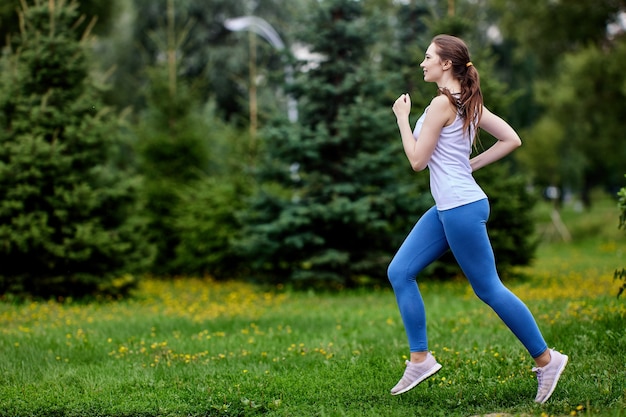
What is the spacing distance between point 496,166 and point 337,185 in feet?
11.1

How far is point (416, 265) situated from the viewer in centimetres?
413

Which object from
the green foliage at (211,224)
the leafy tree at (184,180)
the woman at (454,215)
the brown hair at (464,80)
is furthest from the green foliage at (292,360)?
the leafy tree at (184,180)

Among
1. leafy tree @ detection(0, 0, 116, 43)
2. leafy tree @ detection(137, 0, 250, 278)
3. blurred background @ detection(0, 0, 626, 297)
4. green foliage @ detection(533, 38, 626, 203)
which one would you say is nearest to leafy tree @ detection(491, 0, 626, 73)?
green foliage @ detection(533, 38, 626, 203)

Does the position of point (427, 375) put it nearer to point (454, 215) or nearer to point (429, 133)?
point (454, 215)

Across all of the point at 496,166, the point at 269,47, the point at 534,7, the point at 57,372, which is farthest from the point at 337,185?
the point at 534,7

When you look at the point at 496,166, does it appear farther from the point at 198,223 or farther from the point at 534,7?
the point at 534,7

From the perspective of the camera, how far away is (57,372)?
512 cm

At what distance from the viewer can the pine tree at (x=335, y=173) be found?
1080cm

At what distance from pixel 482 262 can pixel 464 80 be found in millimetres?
1050

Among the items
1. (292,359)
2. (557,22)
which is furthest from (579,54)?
(292,359)

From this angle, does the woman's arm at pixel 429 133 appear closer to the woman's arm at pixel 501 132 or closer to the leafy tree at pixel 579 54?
the woman's arm at pixel 501 132

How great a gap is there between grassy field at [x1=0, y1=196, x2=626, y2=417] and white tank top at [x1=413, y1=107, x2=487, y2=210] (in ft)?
3.95

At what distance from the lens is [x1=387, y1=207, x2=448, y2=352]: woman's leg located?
163 inches

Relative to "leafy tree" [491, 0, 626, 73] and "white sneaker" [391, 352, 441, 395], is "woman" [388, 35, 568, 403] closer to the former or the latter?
"white sneaker" [391, 352, 441, 395]
